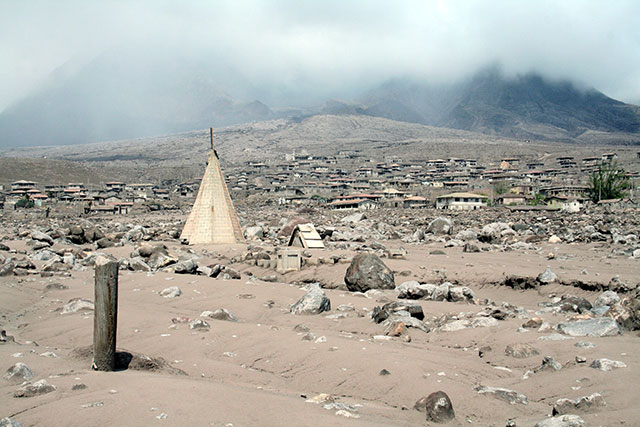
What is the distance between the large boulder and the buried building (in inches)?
326

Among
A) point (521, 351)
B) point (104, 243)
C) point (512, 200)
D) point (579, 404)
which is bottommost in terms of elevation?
point (104, 243)

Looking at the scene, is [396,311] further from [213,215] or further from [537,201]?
[537,201]

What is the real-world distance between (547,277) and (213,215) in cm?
1177

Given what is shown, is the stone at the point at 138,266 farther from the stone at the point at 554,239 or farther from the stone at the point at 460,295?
the stone at the point at 554,239

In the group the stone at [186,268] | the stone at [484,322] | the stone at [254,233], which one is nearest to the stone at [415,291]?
the stone at [484,322]

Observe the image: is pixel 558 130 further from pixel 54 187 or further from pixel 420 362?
pixel 420 362

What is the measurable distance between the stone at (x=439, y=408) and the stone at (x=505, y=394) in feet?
1.88

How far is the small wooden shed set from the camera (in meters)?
17.2

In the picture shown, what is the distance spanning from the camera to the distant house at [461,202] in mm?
46384

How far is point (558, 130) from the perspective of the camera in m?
181

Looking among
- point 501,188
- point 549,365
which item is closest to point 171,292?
point 549,365

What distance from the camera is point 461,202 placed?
47281mm

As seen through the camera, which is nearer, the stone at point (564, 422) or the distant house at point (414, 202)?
the stone at point (564, 422)

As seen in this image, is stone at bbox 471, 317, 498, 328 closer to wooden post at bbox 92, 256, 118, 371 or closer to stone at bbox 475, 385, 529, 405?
stone at bbox 475, 385, 529, 405
